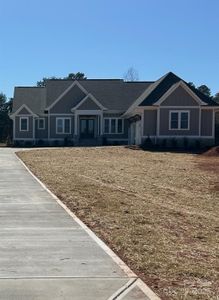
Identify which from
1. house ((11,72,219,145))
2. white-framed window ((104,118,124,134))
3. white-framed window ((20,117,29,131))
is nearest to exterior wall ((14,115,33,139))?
house ((11,72,219,145))

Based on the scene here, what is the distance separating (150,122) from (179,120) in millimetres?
2607

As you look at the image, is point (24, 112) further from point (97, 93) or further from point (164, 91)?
point (164, 91)

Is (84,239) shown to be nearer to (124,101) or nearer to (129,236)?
(129,236)

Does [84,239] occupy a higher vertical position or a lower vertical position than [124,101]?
lower

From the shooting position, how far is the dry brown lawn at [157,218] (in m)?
7.04

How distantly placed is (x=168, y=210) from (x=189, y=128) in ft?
121

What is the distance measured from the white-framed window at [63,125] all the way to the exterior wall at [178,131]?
41.6ft

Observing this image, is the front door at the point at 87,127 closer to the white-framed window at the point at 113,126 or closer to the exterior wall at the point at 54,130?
the exterior wall at the point at 54,130

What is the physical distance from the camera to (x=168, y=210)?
1321 cm

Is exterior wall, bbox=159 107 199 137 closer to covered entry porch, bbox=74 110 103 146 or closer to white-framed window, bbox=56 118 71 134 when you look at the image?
covered entry porch, bbox=74 110 103 146

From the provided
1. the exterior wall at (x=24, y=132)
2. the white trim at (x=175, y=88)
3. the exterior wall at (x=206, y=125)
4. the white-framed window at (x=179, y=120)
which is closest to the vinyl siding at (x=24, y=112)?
the exterior wall at (x=24, y=132)

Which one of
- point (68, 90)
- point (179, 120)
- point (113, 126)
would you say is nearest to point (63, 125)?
point (68, 90)

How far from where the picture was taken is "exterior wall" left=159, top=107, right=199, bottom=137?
49.2m

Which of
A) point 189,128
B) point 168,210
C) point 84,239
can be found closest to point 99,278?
point 84,239
